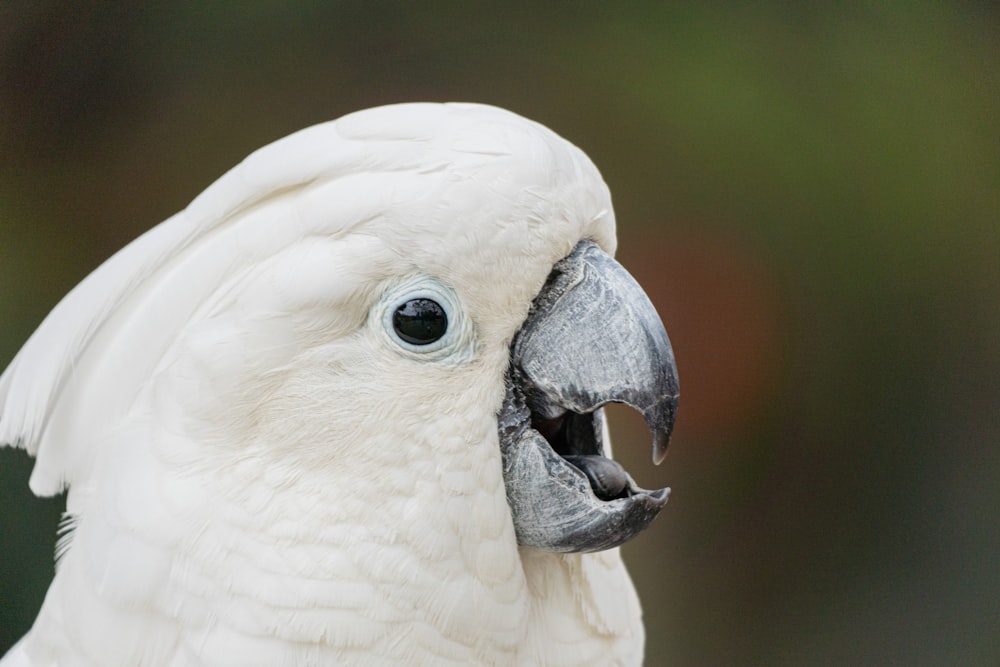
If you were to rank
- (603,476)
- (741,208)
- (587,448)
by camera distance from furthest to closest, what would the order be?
1. (741,208)
2. (587,448)
3. (603,476)

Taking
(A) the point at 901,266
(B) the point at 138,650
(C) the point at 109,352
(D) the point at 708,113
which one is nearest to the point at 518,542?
(B) the point at 138,650

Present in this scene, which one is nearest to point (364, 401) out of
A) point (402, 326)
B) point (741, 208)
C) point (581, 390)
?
point (402, 326)

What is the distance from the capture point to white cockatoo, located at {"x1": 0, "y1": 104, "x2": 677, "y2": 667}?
1.18 m

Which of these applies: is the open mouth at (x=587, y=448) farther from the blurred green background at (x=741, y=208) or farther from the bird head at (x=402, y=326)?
the blurred green background at (x=741, y=208)

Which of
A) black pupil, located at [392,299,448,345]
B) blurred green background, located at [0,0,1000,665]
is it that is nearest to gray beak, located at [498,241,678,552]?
black pupil, located at [392,299,448,345]

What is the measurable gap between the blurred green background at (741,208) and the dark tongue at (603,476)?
208 centimetres

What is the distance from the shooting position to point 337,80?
340cm

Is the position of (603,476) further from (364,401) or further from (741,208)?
(741,208)

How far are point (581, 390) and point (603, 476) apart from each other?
15 cm

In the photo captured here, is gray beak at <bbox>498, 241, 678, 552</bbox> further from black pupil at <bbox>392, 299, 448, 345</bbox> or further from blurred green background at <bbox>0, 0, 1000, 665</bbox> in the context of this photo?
blurred green background at <bbox>0, 0, 1000, 665</bbox>

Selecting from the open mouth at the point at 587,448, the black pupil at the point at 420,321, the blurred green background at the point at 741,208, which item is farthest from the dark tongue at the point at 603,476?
the blurred green background at the point at 741,208

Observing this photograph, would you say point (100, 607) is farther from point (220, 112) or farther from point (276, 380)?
point (220, 112)

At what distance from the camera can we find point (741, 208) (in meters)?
3.50

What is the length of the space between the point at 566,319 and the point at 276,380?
37 centimetres
